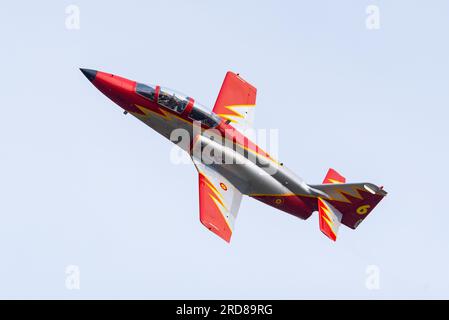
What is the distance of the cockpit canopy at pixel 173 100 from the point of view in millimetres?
36344

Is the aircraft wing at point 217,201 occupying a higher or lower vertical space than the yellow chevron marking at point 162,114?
lower

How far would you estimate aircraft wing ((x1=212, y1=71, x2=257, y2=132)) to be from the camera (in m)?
38.9

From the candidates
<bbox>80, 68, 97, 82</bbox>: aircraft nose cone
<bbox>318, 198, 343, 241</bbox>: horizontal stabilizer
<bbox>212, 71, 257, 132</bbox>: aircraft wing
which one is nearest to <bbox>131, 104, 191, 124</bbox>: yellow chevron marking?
<bbox>80, 68, 97, 82</bbox>: aircraft nose cone

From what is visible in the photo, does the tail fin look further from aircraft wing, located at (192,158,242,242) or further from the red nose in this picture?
the red nose

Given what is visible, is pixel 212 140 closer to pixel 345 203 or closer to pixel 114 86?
pixel 114 86

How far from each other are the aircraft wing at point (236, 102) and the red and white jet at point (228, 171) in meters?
0.05

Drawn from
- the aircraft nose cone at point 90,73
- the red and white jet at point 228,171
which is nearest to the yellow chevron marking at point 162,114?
the red and white jet at point 228,171

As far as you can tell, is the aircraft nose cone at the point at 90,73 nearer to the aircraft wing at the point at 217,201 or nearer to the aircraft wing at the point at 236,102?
the aircraft wing at the point at 217,201

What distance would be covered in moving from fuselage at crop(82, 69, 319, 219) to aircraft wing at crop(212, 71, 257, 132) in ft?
4.80

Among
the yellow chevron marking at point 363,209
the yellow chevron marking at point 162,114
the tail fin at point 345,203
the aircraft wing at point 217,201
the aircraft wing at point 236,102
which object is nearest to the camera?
the aircraft wing at point 217,201

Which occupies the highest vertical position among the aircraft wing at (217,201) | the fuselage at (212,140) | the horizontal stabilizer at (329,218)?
the fuselage at (212,140)

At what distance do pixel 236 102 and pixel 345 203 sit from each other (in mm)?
6128

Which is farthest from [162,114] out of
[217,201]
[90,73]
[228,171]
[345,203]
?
[345,203]

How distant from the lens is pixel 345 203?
38000mm
